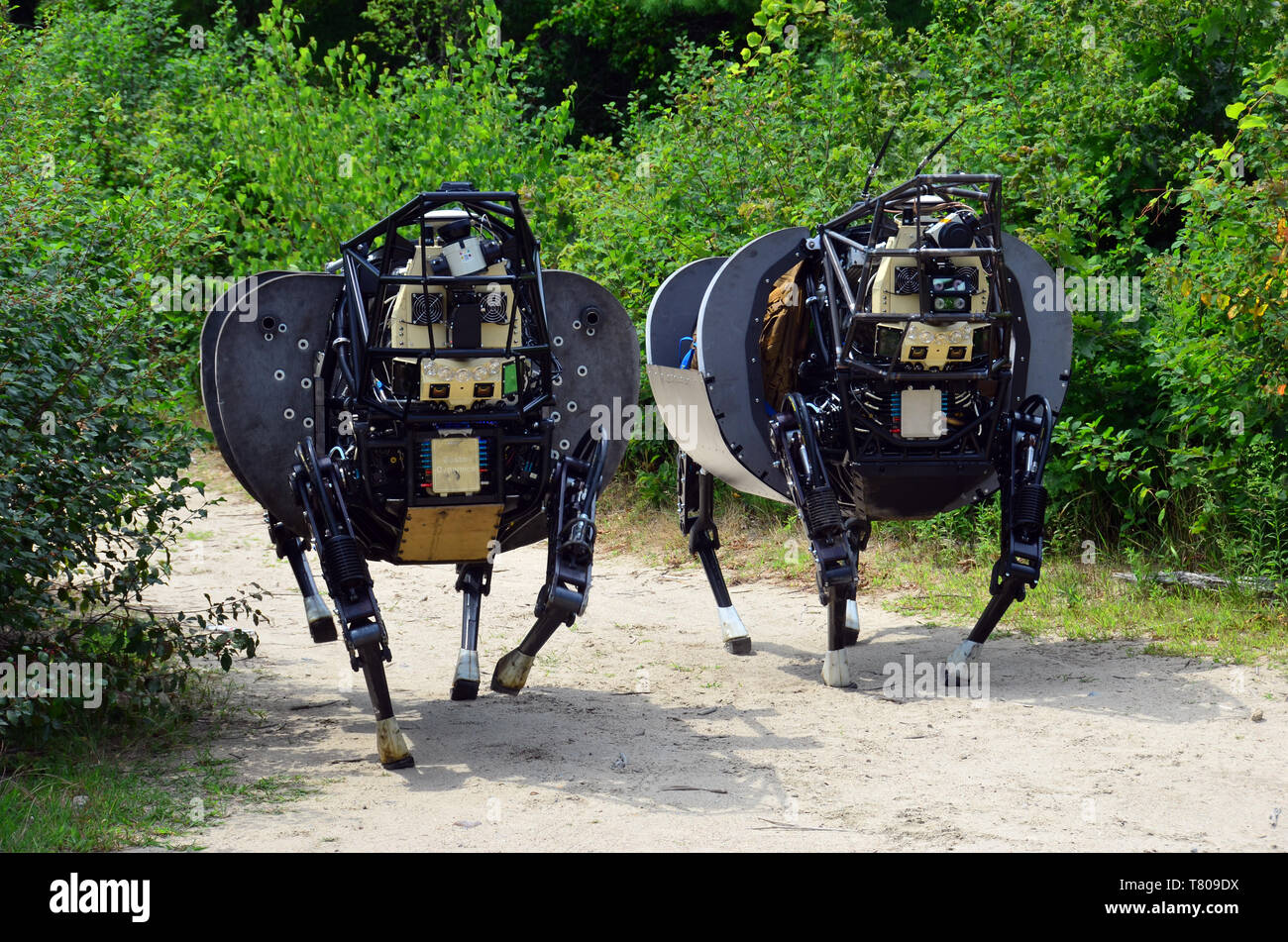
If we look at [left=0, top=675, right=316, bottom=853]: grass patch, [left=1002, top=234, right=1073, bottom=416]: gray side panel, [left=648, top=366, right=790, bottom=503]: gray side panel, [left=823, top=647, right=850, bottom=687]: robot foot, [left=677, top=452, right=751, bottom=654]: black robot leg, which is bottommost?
[left=0, top=675, right=316, bottom=853]: grass patch

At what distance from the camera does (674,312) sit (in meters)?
8.21

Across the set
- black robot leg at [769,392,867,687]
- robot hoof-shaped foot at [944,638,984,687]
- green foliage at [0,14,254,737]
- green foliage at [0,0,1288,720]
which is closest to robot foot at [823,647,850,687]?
black robot leg at [769,392,867,687]

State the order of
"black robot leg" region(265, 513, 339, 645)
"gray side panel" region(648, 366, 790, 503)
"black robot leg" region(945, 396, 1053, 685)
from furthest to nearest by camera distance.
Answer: "gray side panel" region(648, 366, 790, 503), "black robot leg" region(265, 513, 339, 645), "black robot leg" region(945, 396, 1053, 685)

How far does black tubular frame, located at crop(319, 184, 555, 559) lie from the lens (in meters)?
5.87

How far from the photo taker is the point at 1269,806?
5324 mm

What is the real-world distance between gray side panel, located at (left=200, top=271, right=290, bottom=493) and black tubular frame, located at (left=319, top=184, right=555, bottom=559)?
461 millimetres

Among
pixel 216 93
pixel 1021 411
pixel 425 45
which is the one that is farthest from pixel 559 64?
pixel 1021 411

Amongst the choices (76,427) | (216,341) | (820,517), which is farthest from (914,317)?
(76,427)

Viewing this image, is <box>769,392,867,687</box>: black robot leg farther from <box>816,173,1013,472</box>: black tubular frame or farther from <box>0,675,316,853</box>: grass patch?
<box>0,675,316,853</box>: grass patch

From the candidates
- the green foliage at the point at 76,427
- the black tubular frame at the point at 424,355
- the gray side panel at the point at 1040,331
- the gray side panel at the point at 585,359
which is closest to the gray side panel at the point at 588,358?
the gray side panel at the point at 585,359

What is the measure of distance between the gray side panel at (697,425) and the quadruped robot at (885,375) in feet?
0.05

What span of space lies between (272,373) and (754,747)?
2.80 meters

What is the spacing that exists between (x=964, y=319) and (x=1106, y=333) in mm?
3671

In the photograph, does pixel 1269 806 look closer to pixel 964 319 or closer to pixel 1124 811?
pixel 1124 811
